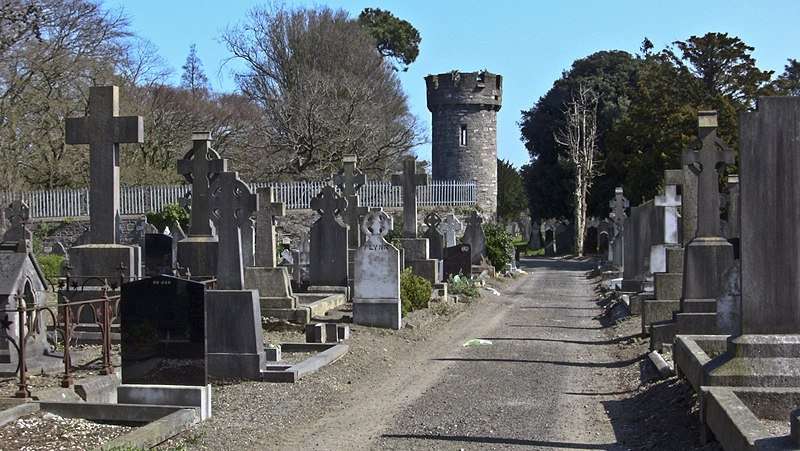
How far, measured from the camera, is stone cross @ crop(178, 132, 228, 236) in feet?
52.4

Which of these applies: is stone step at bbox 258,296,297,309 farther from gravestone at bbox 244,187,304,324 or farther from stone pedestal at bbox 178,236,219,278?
stone pedestal at bbox 178,236,219,278

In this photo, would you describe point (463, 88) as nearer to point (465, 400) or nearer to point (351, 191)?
point (351, 191)

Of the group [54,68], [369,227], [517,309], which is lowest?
[517,309]

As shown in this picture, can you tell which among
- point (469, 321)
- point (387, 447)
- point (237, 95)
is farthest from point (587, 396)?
point (237, 95)

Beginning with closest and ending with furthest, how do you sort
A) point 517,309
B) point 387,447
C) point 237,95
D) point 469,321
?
point 387,447, point 469,321, point 517,309, point 237,95

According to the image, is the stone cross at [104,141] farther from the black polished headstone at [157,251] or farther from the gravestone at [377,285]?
the gravestone at [377,285]

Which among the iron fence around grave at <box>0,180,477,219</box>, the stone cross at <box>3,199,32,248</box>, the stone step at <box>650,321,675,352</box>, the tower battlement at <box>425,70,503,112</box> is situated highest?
the tower battlement at <box>425,70,503,112</box>

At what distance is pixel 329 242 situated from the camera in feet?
64.8

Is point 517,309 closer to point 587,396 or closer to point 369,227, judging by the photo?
point 369,227

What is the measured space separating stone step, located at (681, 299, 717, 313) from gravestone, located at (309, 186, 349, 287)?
7.88 meters

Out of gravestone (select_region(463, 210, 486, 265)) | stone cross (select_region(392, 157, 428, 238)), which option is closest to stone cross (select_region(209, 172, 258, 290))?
stone cross (select_region(392, 157, 428, 238))

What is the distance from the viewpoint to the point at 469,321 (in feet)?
62.6

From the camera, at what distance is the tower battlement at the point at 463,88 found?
53.6 meters

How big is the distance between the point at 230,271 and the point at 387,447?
14.8 ft
